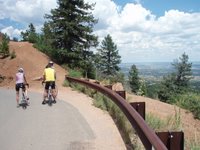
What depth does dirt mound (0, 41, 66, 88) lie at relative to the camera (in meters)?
24.7

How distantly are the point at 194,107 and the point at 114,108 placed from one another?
7592mm

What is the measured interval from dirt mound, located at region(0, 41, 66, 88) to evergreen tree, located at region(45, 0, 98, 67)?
1.94 meters

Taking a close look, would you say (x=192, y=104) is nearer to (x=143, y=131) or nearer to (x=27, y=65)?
(x=143, y=131)

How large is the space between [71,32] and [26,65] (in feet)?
19.5

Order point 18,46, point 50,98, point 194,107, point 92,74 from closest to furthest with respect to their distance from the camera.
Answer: point 50,98 < point 194,107 < point 18,46 < point 92,74

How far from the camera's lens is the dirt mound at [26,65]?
24.7 metres

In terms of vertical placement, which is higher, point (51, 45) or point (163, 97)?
point (51, 45)

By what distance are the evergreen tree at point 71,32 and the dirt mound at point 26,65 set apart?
1.94 metres

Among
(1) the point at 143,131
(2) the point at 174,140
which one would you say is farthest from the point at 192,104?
(2) the point at 174,140

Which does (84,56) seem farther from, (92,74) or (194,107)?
(194,107)

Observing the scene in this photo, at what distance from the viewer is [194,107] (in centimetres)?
1745

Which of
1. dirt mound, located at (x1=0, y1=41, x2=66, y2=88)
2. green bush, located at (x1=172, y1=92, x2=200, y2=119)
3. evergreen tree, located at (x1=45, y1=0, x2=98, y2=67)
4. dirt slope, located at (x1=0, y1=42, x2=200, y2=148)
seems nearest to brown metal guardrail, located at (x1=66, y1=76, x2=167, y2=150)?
green bush, located at (x1=172, y1=92, x2=200, y2=119)

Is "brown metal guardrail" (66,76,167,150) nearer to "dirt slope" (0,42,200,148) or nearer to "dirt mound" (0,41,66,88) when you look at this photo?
"dirt slope" (0,42,200,148)

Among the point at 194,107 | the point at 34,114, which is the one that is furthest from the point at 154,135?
the point at 194,107
